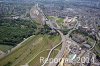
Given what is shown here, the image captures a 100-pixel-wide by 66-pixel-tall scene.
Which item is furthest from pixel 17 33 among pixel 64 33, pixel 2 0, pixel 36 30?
pixel 2 0

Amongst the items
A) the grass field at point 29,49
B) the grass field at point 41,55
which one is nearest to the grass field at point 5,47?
the grass field at point 29,49

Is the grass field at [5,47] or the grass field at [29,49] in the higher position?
the grass field at [5,47]

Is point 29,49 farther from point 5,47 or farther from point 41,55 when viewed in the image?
point 5,47

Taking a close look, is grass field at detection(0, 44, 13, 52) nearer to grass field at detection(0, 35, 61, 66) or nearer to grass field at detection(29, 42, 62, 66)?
grass field at detection(0, 35, 61, 66)

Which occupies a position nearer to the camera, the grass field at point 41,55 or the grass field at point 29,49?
the grass field at point 41,55

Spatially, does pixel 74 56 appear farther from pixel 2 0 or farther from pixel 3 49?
pixel 2 0

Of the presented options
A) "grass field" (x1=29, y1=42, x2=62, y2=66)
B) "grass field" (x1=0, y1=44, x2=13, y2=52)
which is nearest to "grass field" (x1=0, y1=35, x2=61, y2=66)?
"grass field" (x1=29, y1=42, x2=62, y2=66)

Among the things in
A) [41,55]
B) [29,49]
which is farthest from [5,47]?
[41,55]

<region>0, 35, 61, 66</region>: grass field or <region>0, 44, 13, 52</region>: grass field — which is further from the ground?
<region>0, 44, 13, 52</region>: grass field

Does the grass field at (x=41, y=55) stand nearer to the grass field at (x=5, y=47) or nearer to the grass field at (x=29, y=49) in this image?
the grass field at (x=29, y=49)
